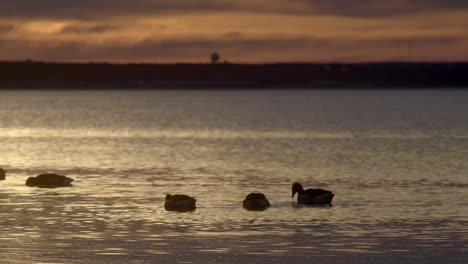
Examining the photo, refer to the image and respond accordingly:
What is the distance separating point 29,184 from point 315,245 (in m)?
15.5

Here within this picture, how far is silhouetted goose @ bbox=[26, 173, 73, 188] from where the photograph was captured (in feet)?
133

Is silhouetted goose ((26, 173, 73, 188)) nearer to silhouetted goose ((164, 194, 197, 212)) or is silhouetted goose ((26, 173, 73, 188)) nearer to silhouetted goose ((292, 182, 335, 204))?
silhouetted goose ((164, 194, 197, 212))

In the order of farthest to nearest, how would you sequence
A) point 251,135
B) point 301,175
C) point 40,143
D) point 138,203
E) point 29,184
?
point 251,135 → point 40,143 → point 301,175 → point 29,184 → point 138,203

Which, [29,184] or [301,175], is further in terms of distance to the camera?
[301,175]

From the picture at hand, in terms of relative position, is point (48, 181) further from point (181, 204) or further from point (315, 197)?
point (315, 197)

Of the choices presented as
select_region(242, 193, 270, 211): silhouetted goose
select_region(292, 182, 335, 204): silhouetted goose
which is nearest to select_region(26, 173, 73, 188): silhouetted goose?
select_region(242, 193, 270, 211): silhouetted goose

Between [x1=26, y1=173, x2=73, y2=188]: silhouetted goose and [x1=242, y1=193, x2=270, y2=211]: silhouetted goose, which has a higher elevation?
[x1=26, y1=173, x2=73, y2=188]: silhouetted goose

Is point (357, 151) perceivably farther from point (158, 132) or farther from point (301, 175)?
point (158, 132)

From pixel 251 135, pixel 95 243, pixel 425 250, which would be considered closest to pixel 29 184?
pixel 95 243

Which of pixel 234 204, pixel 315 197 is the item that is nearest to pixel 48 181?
pixel 234 204

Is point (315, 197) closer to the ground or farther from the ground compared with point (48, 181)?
closer to the ground

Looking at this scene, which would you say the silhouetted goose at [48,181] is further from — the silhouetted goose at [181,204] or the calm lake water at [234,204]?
the silhouetted goose at [181,204]

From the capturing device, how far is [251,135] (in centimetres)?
8325

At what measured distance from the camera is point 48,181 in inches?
1591
